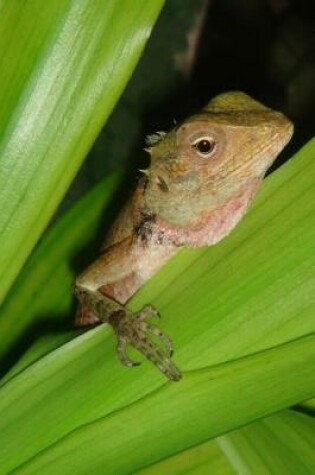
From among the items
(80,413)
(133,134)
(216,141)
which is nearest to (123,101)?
(133,134)

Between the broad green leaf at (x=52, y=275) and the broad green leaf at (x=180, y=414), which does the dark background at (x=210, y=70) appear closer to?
the broad green leaf at (x=52, y=275)

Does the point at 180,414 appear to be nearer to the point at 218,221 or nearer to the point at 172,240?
the point at 218,221

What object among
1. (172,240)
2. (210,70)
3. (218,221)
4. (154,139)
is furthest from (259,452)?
(210,70)

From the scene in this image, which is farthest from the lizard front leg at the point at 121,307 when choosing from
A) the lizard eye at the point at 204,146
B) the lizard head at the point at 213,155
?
the lizard eye at the point at 204,146

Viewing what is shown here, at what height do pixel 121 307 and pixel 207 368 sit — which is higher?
pixel 121 307

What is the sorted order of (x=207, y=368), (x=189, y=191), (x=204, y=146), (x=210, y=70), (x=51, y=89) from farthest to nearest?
(x=210, y=70) < (x=189, y=191) < (x=204, y=146) < (x=51, y=89) < (x=207, y=368)

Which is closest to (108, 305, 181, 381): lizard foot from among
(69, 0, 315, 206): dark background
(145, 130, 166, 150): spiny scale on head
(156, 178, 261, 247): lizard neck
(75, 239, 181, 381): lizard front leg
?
(75, 239, 181, 381): lizard front leg

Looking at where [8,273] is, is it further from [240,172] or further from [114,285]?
[114,285]
